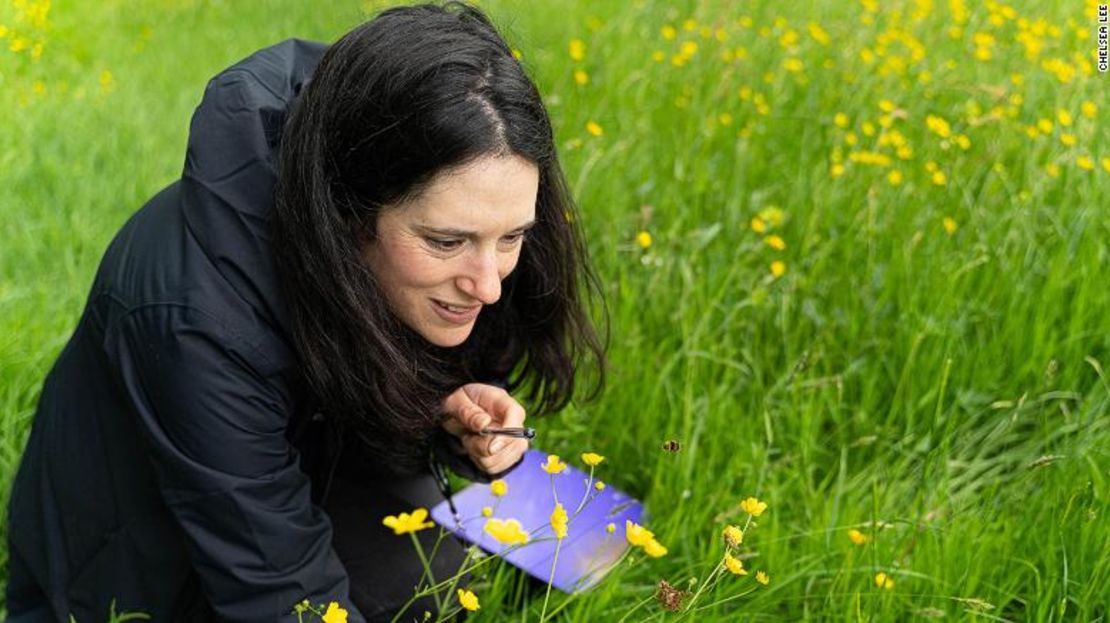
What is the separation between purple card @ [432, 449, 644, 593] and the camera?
1.96 m

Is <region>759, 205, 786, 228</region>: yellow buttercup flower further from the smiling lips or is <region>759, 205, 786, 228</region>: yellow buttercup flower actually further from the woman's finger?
the smiling lips

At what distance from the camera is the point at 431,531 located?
81.7 inches

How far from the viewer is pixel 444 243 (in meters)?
1.43

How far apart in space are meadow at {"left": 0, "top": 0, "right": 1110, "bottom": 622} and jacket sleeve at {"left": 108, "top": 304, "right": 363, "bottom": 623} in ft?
1.27

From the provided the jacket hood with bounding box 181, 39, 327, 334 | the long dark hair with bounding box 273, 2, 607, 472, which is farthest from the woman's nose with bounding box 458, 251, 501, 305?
the jacket hood with bounding box 181, 39, 327, 334

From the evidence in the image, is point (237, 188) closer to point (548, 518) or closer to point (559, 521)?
point (559, 521)

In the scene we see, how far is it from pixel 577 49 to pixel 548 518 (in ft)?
6.14

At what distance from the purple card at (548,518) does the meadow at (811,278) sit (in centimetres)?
5

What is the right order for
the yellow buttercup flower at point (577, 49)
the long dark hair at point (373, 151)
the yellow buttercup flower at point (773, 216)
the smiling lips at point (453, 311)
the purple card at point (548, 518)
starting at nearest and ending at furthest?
the long dark hair at point (373, 151) < the smiling lips at point (453, 311) < the purple card at point (548, 518) < the yellow buttercup flower at point (773, 216) < the yellow buttercup flower at point (577, 49)

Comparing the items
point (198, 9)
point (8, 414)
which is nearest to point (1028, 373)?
point (8, 414)

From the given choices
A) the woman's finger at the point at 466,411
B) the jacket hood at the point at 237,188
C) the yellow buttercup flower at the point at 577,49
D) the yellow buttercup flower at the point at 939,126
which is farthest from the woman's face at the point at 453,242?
the yellow buttercup flower at the point at 577,49

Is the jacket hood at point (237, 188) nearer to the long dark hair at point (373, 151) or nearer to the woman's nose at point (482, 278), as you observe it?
the long dark hair at point (373, 151)

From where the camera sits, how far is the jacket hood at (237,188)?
1396mm

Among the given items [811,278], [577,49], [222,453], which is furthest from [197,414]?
[577,49]
